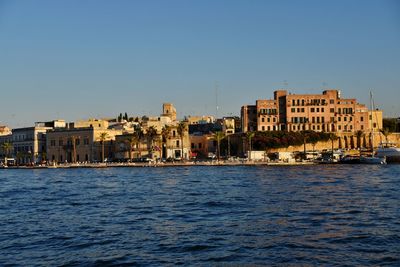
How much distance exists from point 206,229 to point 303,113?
93.3m

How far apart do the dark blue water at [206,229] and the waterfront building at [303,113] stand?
73.2 metres

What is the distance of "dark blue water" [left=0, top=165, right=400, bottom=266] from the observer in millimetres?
21672

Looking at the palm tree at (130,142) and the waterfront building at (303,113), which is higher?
the waterfront building at (303,113)

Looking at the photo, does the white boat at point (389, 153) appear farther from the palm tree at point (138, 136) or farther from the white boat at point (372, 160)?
the palm tree at point (138, 136)

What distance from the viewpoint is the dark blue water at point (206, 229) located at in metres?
21.7

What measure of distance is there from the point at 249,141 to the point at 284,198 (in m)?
72.5

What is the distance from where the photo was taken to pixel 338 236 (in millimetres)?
25031

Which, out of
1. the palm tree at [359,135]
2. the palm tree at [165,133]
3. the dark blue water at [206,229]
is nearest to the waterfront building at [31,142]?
the palm tree at [165,133]

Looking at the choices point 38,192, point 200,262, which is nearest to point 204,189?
point 38,192

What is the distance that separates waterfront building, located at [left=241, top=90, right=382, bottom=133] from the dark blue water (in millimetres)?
73175

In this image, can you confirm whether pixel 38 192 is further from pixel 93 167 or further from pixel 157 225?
pixel 93 167

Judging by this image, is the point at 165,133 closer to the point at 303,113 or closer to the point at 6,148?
the point at 303,113

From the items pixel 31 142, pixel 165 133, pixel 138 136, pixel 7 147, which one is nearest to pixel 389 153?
pixel 165 133

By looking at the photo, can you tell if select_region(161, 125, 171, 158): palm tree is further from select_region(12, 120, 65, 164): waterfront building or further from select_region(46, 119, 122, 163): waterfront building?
select_region(12, 120, 65, 164): waterfront building
